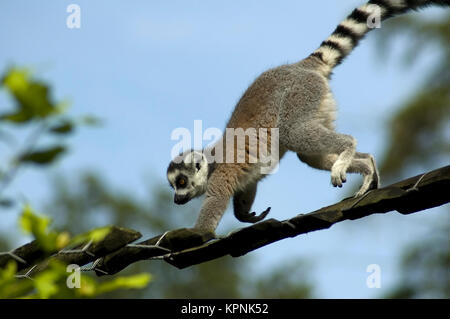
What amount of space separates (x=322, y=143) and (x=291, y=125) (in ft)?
1.01

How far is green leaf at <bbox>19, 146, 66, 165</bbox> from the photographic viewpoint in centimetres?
82

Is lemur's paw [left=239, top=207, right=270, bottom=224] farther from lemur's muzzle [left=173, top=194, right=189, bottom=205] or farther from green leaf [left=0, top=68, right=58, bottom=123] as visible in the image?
green leaf [left=0, top=68, right=58, bottom=123]

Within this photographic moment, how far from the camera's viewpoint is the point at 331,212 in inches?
98.7

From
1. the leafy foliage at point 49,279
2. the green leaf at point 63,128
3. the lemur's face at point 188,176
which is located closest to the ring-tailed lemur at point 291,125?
the lemur's face at point 188,176

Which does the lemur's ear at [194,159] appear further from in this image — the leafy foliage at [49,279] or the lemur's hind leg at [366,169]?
the leafy foliage at [49,279]

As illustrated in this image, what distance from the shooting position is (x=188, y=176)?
4.81 m

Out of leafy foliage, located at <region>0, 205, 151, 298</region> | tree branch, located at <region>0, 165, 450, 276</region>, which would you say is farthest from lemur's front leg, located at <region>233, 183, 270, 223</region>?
leafy foliage, located at <region>0, 205, 151, 298</region>

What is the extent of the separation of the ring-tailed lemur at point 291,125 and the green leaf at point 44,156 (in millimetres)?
3039

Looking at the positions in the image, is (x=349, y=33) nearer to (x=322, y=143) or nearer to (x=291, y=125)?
(x=291, y=125)

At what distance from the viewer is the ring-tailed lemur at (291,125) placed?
4031mm

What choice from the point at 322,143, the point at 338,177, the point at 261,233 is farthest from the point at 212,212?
the point at 261,233

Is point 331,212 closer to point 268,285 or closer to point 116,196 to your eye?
point 268,285

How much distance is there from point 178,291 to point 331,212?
18176mm
